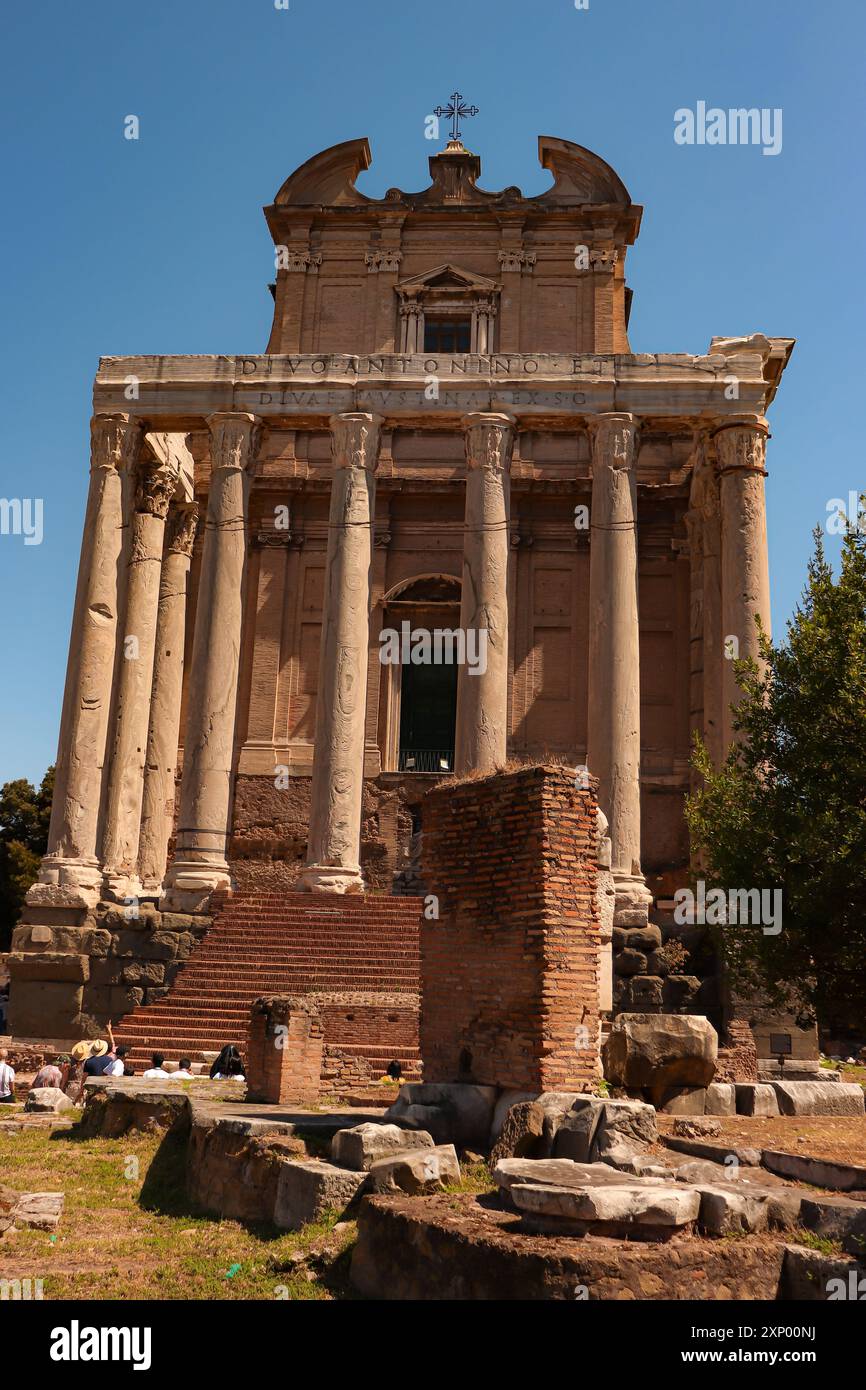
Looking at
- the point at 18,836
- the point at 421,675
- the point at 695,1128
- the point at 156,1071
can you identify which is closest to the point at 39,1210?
the point at 695,1128

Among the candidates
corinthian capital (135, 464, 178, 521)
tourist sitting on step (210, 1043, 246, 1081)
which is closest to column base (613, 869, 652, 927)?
tourist sitting on step (210, 1043, 246, 1081)

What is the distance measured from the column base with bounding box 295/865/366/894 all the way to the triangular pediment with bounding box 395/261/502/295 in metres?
16.6

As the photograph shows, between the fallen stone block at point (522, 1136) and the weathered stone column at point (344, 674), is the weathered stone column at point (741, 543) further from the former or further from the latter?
the fallen stone block at point (522, 1136)

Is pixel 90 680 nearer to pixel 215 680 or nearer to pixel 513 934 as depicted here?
pixel 215 680

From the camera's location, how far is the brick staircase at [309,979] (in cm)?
1786

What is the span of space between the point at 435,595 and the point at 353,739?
811 centimetres

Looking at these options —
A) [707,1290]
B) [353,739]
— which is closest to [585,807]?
[707,1290]

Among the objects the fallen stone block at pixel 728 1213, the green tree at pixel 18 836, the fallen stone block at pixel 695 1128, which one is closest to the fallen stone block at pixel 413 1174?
the fallen stone block at pixel 728 1213

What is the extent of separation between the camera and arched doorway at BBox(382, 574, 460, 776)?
99.4 feet

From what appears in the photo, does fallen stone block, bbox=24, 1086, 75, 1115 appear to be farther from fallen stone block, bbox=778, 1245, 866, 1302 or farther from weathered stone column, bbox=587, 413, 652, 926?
fallen stone block, bbox=778, 1245, 866, 1302

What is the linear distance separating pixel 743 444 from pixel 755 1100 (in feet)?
50.3

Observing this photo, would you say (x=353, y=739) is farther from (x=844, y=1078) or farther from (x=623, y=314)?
(x=623, y=314)

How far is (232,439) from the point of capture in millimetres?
25703
